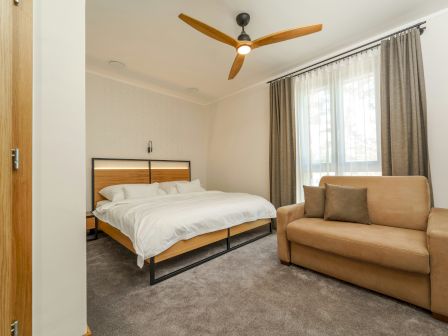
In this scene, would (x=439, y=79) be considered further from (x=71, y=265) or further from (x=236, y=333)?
(x=71, y=265)

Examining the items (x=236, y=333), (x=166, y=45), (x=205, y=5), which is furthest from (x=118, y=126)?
(x=236, y=333)

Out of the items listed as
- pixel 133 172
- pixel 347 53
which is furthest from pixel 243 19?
pixel 133 172

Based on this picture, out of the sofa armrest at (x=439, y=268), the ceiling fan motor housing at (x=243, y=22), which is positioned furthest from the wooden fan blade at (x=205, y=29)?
the sofa armrest at (x=439, y=268)

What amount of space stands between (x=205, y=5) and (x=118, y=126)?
2.61 m

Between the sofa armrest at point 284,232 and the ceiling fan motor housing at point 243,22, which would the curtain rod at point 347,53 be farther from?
the sofa armrest at point 284,232

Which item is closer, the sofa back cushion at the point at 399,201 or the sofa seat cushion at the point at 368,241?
the sofa seat cushion at the point at 368,241

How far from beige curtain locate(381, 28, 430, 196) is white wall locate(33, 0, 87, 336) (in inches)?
121

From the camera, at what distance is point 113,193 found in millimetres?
3145

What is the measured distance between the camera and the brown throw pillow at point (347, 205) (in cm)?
206

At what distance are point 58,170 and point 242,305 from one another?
5.06 feet

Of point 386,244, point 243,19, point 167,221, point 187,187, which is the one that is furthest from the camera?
point 187,187

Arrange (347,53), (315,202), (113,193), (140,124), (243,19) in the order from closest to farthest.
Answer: (243,19) → (315,202) → (347,53) → (113,193) → (140,124)

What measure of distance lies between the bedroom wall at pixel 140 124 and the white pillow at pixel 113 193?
0.34m

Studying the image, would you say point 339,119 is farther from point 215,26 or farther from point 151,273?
point 151,273
